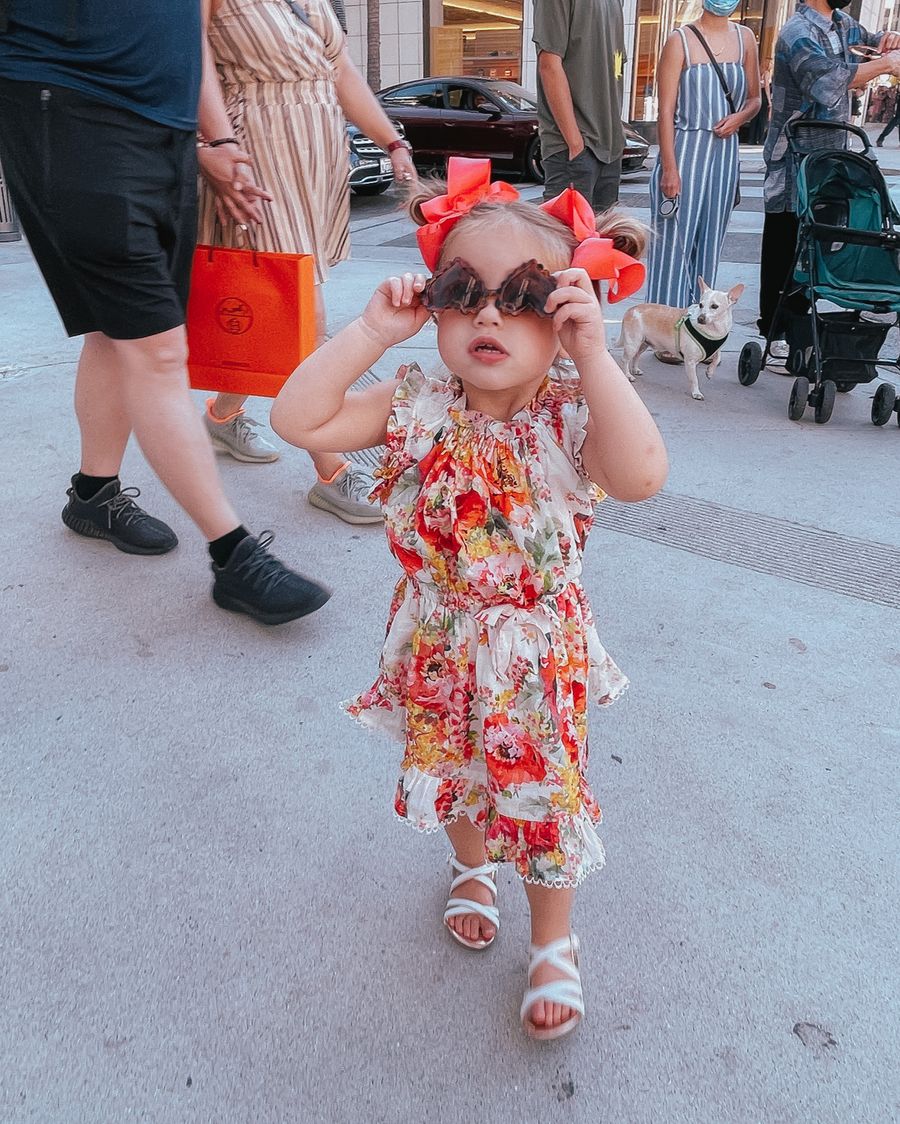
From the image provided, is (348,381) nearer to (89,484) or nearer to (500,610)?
(500,610)

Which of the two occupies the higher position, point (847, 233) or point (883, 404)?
point (847, 233)

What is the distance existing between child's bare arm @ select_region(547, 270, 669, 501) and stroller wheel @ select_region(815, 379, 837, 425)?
3.35 metres

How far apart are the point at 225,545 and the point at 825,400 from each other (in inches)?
119

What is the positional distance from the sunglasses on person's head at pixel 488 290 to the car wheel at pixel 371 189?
1202 centimetres

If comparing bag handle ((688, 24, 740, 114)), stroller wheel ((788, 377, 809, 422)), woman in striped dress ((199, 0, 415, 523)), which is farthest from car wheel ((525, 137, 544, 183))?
woman in striped dress ((199, 0, 415, 523))

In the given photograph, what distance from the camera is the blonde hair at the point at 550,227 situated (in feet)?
4.52

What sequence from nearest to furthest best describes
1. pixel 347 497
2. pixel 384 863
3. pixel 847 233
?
pixel 384 863
pixel 347 497
pixel 847 233

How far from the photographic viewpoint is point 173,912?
176cm

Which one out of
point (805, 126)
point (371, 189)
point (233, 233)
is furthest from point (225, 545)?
point (371, 189)

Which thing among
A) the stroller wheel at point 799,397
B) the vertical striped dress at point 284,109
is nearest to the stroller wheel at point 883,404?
the stroller wheel at point 799,397

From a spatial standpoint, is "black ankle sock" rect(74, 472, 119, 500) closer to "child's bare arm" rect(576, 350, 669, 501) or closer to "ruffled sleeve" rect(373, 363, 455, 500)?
"ruffled sleeve" rect(373, 363, 455, 500)

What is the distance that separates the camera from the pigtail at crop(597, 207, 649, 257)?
4.86 feet

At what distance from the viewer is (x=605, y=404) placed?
52.4 inches

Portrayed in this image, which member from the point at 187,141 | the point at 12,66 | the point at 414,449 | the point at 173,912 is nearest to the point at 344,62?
the point at 187,141
